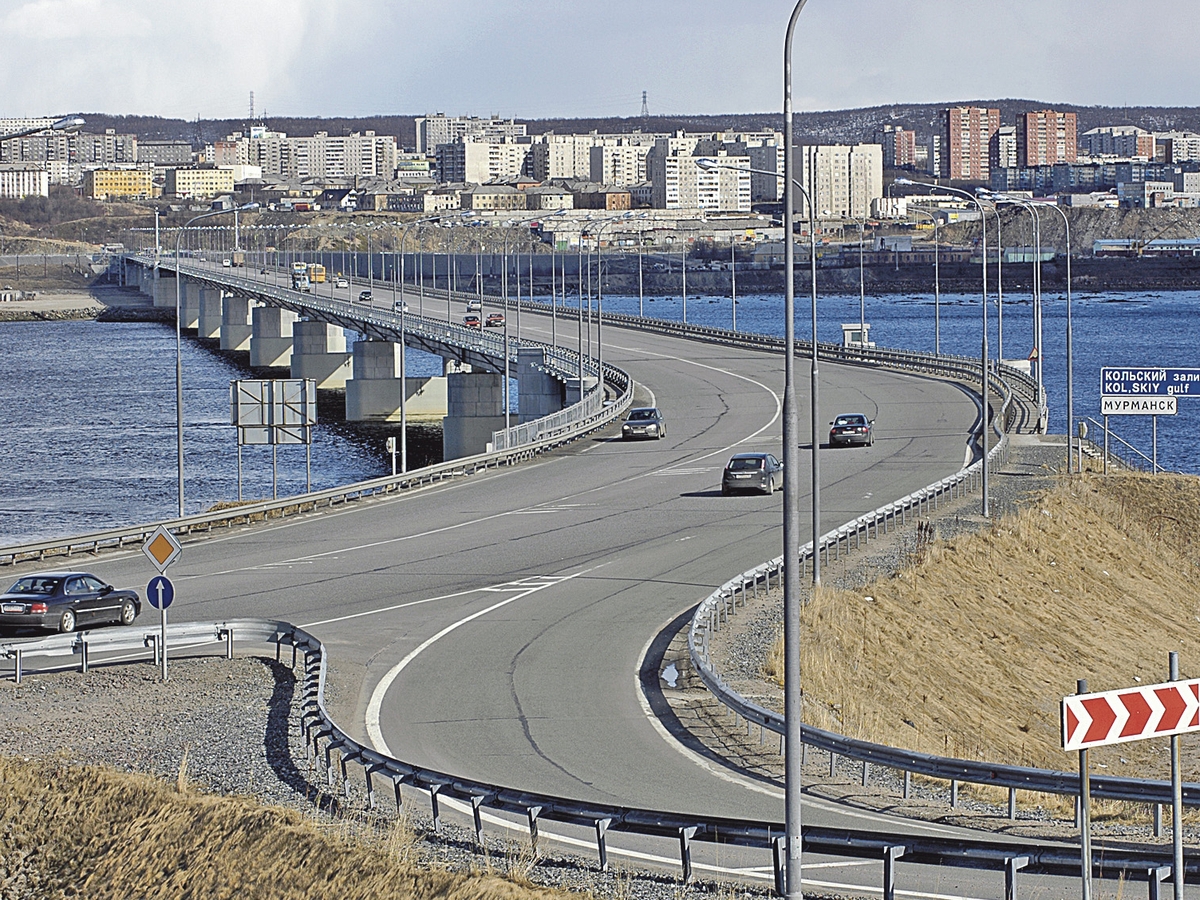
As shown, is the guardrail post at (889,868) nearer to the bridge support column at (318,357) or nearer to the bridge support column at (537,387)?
the bridge support column at (537,387)

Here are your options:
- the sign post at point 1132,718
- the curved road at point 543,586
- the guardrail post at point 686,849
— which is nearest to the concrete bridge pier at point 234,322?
the curved road at point 543,586

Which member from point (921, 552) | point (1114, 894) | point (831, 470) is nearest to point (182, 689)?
point (1114, 894)

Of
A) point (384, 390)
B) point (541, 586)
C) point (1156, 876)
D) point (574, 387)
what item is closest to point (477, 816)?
point (1156, 876)

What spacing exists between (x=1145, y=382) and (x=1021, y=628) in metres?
15.1

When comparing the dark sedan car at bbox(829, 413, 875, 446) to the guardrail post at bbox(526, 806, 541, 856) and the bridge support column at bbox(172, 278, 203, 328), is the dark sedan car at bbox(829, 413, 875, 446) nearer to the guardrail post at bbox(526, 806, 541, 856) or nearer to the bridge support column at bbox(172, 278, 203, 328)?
the guardrail post at bbox(526, 806, 541, 856)

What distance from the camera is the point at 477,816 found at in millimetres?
A: 15422

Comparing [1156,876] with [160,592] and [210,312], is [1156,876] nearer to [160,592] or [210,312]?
[160,592]

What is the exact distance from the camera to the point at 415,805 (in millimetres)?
17031

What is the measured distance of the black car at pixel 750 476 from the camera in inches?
1726

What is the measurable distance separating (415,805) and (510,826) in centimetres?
126

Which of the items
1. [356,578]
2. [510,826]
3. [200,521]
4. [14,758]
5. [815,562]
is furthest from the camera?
[200,521]

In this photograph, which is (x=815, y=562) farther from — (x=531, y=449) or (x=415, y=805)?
(x=531, y=449)

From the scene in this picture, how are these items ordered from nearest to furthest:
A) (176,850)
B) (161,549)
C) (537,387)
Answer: (176,850), (161,549), (537,387)

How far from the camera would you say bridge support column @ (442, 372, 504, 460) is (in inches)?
3196
